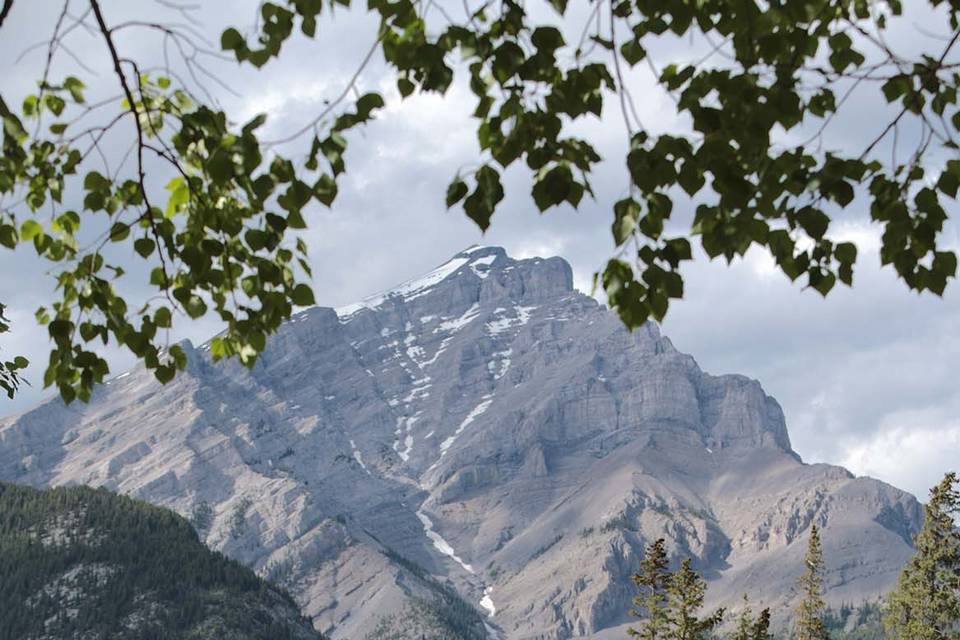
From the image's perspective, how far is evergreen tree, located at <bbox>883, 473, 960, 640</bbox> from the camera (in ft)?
194

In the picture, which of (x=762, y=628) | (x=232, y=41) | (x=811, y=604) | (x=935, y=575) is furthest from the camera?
(x=811, y=604)

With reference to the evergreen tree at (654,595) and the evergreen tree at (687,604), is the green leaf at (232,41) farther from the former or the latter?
the evergreen tree at (654,595)

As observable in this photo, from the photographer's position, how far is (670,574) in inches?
2147

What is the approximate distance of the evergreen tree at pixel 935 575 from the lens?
194 ft

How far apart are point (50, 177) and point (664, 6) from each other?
12.4 ft

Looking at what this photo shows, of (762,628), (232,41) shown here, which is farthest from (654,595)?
(232,41)

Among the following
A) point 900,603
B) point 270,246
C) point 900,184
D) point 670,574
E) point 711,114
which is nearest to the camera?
point 711,114

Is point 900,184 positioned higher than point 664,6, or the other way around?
point 664,6

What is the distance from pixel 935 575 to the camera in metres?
60.6

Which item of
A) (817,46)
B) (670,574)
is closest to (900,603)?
(670,574)

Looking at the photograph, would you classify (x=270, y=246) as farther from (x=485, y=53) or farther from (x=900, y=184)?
(x=900, y=184)

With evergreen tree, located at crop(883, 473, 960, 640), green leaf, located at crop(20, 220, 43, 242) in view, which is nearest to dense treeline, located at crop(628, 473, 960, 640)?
evergreen tree, located at crop(883, 473, 960, 640)

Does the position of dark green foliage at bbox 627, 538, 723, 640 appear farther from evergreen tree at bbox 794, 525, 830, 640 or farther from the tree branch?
the tree branch

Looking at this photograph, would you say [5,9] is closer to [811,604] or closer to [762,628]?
[762,628]
